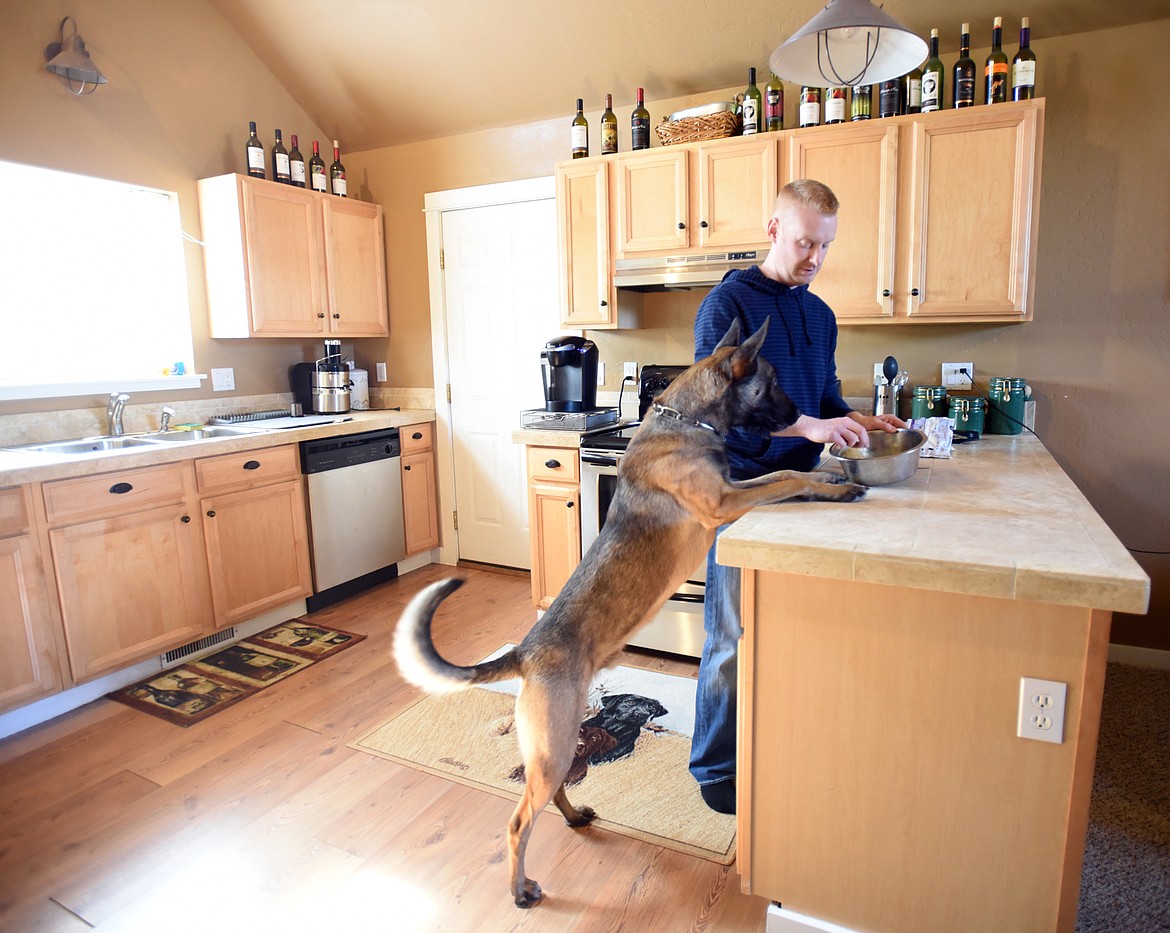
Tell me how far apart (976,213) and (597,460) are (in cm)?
181

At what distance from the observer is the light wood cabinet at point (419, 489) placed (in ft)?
14.2

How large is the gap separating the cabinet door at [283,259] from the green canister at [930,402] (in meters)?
3.19

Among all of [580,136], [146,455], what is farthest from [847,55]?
[146,455]

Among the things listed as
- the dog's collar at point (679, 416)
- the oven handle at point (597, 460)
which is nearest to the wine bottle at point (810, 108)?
the oven handle at point (597, 460)

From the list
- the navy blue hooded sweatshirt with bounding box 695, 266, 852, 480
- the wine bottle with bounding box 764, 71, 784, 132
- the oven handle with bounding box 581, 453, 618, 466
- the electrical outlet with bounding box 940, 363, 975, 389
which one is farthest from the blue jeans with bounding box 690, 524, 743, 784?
the wine bottle with bounding box 764, 71, 784, 132

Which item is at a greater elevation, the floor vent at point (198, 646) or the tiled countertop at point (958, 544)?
the tiled countertop at point (958, 544)

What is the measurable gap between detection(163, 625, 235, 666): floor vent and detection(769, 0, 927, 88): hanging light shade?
3.24m

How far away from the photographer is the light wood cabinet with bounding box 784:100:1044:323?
273 cm

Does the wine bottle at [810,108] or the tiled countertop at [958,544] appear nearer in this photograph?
the tiled countertop at [958,544]

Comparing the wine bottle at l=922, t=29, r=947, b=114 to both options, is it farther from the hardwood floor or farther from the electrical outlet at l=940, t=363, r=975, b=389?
the hardwood floor

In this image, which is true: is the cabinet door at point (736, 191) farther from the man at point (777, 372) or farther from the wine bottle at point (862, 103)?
the man at point (777, 372)

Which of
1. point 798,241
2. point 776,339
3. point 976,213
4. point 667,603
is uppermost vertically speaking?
point 976,213

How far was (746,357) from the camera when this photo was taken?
5.34ft

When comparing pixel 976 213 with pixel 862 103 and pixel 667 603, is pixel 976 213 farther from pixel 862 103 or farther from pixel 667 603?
pixel 667 603
